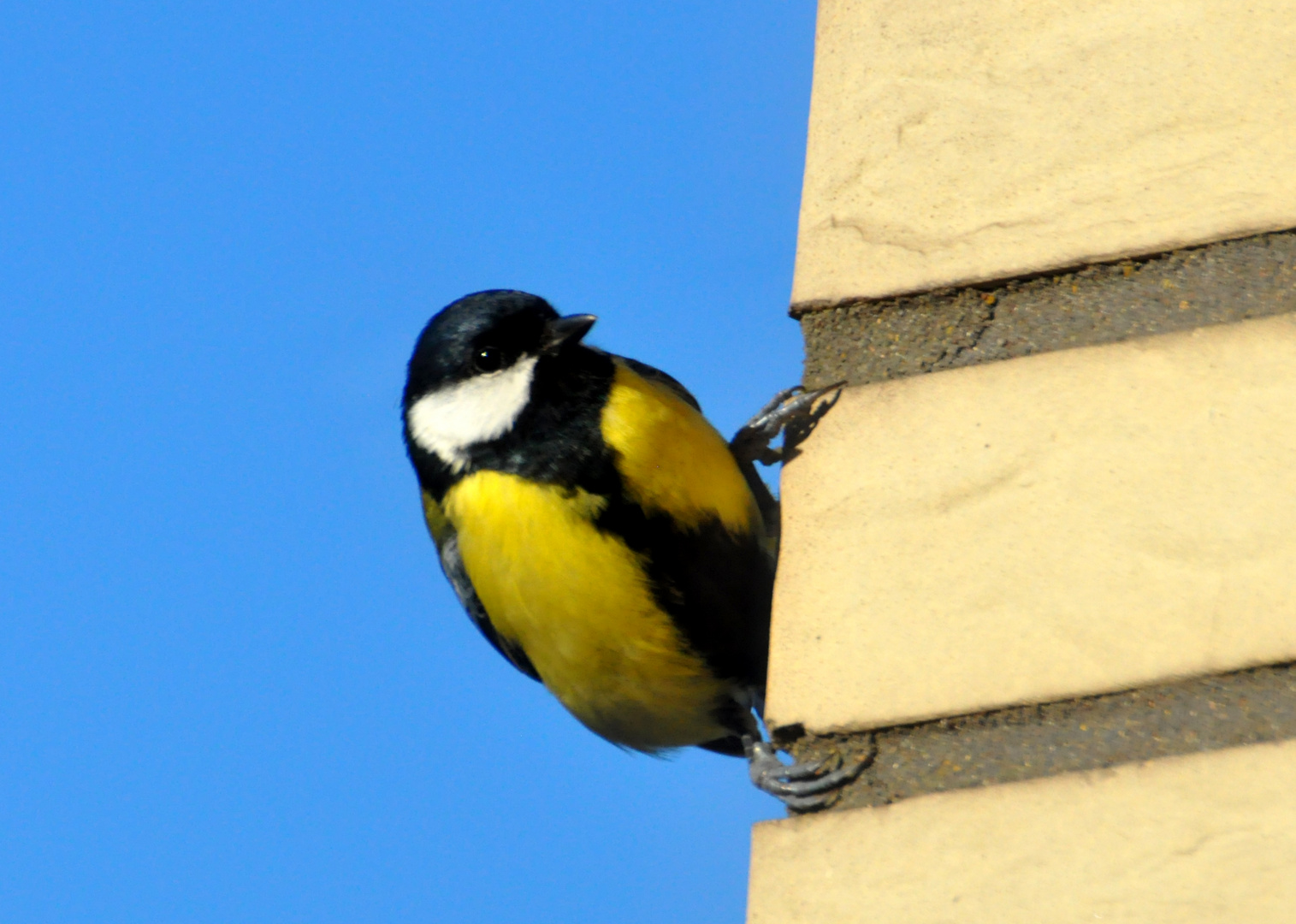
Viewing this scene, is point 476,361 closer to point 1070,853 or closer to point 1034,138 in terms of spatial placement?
point 1034,138

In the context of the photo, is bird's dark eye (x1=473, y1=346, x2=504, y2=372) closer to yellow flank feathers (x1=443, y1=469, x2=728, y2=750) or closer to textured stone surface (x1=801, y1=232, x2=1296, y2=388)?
yellow flank feathers (x1=443, y1=469, x2=728, y2=750)

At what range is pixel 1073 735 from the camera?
797mm

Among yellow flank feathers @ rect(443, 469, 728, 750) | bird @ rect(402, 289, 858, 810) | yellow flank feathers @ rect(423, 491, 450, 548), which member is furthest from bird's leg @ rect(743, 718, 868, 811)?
yellow flank feathers @ rect(423, 491, 450, 548)

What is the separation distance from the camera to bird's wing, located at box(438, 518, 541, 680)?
2061mm

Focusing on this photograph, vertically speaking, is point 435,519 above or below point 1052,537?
below

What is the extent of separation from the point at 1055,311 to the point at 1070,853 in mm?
363

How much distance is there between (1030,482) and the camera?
0.86 m

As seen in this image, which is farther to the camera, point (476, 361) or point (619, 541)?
point (476, 361)

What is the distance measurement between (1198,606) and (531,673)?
1501 mm

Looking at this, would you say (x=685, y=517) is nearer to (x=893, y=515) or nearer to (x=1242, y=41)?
(x=893, y=515)

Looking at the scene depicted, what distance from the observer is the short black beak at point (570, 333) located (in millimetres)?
2068

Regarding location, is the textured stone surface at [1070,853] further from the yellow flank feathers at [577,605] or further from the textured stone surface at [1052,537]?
A: the yellow flank feathers at [577,605]

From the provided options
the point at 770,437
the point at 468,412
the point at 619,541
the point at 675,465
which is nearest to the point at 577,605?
the point at 619,541

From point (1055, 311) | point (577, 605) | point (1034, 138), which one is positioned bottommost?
point (577, 605)
